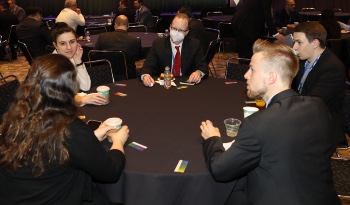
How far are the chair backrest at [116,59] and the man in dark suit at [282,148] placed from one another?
10.5 feet

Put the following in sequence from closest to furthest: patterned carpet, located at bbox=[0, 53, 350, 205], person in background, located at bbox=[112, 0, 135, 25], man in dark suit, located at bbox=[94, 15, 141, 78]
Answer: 1. man in dark suit, located at bbox=[94, 15, 141, 78]
2. patterned carpet, located at bbox=[0, 53, 350, 205]
3. person in background, located at bbox=[112, 0, 135, 25]

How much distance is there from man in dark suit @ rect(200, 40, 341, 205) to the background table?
159 millimetres

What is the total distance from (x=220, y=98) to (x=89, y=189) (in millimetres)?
1439

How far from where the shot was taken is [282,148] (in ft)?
5.57

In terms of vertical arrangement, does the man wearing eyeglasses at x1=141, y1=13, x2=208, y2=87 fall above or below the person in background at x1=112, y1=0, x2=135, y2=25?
below

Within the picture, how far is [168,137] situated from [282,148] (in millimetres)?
801

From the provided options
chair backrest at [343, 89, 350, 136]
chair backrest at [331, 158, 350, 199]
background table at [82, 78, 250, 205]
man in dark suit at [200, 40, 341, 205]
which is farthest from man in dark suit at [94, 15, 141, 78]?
man in dark suit at [200, 40, 341, 205]

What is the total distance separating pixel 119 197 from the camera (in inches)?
81.1

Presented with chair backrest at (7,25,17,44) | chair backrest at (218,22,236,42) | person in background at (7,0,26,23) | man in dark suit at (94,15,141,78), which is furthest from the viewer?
person in background at (7,0,26,23)

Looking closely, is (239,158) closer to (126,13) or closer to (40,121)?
(40,121)

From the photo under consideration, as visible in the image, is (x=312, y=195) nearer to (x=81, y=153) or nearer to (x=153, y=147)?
(x=153, y=147)

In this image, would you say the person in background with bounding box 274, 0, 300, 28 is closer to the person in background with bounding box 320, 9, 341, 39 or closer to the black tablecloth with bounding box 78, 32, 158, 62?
the person in background with bounding box 320, 9, 341, 39

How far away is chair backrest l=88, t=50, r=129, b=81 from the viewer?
487 cm

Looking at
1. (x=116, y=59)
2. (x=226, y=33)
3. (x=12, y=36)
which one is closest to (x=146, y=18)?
(x=226, y=33)
